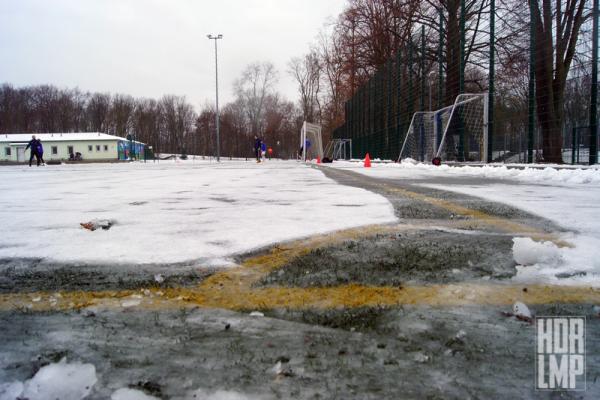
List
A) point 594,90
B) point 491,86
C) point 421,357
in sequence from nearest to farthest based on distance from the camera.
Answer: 1. point 421,357
2. point 594,90
3. point 491,86

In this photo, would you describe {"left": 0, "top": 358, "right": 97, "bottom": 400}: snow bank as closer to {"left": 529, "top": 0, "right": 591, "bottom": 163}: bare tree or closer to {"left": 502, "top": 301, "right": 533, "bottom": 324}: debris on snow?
{"left": 502, "top": 301, "right": 533, "bottom": 324}: debris on snow

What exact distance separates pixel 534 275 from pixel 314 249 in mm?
777

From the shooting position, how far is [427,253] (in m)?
1.67

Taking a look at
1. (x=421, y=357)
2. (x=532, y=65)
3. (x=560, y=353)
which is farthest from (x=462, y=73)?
(x=421, y=357)

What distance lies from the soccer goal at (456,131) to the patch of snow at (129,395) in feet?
32.4

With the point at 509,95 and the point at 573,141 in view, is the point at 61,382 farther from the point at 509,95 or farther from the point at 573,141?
the point at 573,141

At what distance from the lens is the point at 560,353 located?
0.89 metres

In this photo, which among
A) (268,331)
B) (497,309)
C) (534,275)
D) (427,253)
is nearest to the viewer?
(268,331)

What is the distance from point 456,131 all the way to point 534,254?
33.9 ft

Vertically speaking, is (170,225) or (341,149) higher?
(341,149)

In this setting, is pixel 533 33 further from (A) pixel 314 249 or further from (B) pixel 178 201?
(A) pixel 314 249

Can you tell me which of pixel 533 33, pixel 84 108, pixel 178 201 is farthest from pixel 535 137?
pixel 84 108

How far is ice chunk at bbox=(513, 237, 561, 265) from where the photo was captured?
1.50 meters

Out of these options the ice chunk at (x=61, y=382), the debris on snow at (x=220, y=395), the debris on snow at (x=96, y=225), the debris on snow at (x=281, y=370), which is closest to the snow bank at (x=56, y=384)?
the ice chunk at (x=61, y=382)
